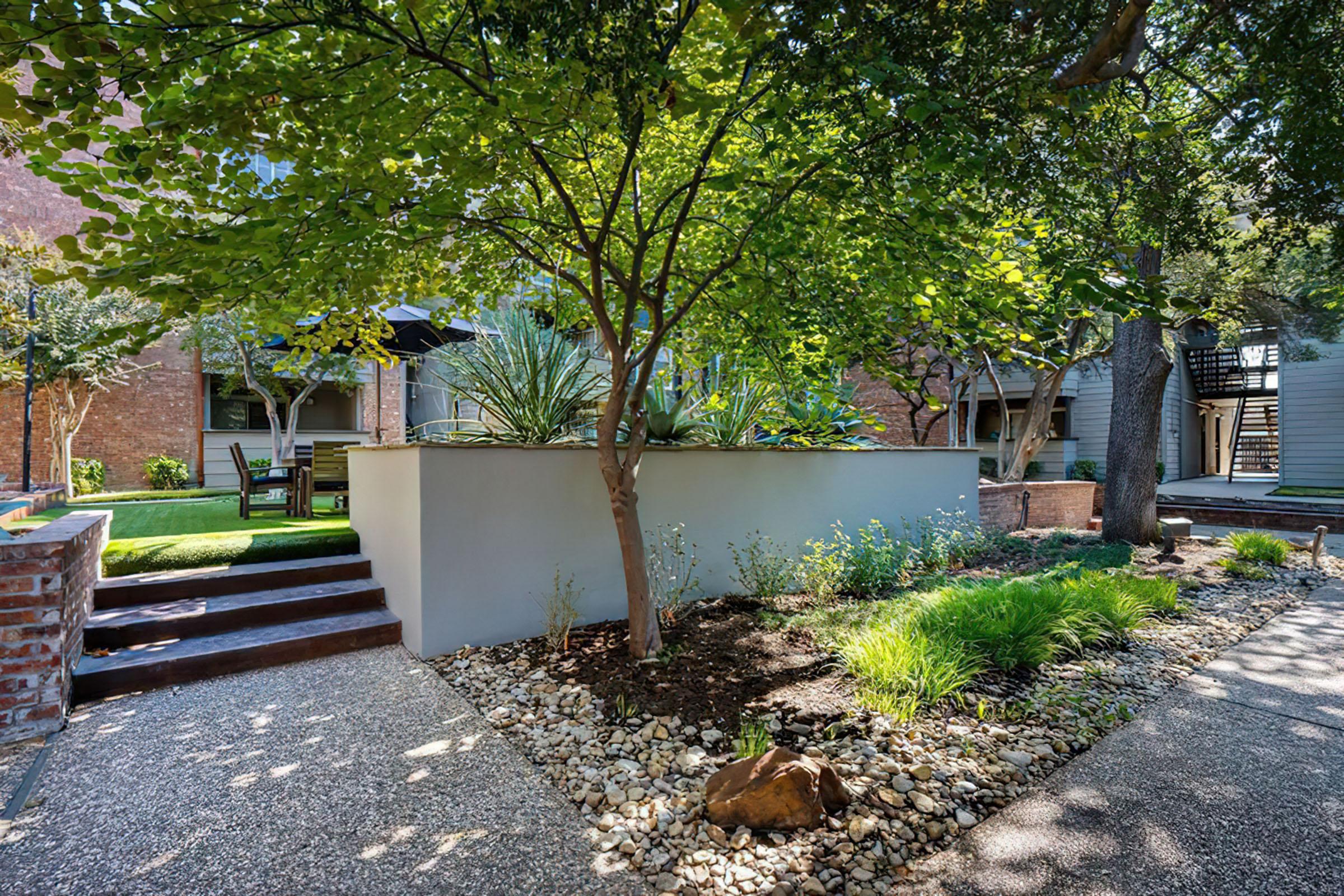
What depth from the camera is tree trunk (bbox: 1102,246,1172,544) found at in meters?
7.28

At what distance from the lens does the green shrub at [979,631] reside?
3.09 metres

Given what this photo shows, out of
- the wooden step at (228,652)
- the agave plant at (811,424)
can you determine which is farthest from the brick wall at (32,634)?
the agave plant at (811,424)

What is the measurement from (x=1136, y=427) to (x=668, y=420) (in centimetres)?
600

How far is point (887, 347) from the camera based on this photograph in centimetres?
394

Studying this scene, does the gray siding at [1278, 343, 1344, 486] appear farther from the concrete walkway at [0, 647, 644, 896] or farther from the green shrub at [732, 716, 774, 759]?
the concrete walkway at [0, 647, 644, 896]

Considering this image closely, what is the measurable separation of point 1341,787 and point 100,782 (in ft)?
15.9

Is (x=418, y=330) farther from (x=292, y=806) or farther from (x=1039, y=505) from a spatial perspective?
(x=1039, y=505)

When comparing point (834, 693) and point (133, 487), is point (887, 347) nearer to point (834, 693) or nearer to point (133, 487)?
point (834, 693)

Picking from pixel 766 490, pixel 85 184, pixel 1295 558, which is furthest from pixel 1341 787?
pixel 1295 558

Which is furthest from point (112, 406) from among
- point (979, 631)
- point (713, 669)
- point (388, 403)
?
point (979, 631)

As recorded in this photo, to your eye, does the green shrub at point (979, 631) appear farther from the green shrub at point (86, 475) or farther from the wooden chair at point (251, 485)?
the green shrub at point (86, 475)

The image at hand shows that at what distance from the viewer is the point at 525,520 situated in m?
4.21

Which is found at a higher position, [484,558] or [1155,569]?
[484,558]

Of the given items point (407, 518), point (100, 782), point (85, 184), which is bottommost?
point (100, 782)
